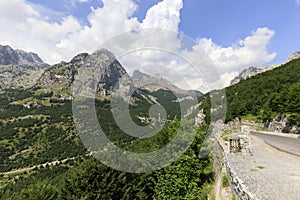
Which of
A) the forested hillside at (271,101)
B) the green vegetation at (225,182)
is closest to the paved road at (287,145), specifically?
the green vegetation at (225,182)

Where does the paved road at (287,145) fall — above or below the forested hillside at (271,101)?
below

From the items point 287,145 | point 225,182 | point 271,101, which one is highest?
point 271,101

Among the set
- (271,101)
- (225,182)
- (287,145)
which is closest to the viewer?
(225,182)

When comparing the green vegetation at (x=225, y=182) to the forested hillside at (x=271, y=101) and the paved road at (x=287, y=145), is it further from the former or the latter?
the forested hillside at (x=271, y=101)

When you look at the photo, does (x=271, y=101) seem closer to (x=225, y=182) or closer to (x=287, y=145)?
(x=287, y=145)

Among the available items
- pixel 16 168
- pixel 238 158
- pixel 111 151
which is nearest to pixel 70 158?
pixel 16 168

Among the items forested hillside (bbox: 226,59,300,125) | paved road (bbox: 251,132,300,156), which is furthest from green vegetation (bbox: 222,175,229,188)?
forested hillside (bbox: 226,59,300,125)

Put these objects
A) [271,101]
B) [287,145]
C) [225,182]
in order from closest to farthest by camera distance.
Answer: [225,182], [287,145], [271,101]

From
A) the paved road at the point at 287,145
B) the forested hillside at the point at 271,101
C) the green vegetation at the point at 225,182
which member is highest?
the forested hillside at the point at 271,101

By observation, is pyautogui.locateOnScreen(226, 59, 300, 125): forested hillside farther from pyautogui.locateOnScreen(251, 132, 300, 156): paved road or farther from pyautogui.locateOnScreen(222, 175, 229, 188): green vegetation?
pyautogui.locateOnScreen(222, 175, 229, 188): green vegetation

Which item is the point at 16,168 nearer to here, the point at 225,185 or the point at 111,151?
the point at 111,151

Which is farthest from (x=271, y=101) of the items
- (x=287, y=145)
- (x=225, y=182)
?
(x=225, y=182)
